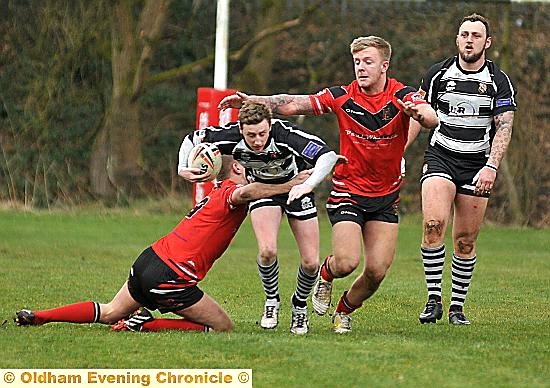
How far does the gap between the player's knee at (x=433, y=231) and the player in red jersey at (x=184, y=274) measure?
1.32m

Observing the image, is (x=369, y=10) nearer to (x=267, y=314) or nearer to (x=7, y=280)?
(x=7, y=280)

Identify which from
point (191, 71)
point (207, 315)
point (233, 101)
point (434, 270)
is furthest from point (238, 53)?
point (207, 315)

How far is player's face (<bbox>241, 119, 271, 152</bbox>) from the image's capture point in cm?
767

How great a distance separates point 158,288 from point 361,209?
4.76ft

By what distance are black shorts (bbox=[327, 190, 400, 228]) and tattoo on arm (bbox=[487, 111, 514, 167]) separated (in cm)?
84

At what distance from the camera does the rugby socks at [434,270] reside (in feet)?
28.9

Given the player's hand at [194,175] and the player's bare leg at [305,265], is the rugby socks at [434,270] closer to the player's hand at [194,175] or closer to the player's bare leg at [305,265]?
the player's bare leg at [305,265]

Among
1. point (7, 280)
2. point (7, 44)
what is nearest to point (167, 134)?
point (7, 44)

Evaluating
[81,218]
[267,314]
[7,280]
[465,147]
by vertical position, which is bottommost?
[81,218]

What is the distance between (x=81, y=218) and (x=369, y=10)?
20.7 feet

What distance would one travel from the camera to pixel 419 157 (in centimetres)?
2141

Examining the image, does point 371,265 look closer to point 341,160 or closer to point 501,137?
point 341,160

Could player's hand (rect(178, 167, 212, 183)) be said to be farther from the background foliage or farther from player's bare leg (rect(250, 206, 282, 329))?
the background foliage

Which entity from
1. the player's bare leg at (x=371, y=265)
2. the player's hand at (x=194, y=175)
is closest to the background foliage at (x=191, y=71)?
the player's bare leg at (x=371, y=265)
